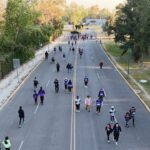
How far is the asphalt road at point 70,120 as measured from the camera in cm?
2895

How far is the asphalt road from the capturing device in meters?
29.0

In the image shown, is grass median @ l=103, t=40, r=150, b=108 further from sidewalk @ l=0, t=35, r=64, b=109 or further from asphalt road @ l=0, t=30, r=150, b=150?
sidewalk @ l=0, t=35, r=64, b=109

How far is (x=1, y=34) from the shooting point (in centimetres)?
6869

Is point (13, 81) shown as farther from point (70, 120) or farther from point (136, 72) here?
point (70, 120)

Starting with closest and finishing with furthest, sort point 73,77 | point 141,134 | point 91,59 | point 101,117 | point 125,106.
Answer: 1. point 141,134
2. point 101,117
3. point 125,106
4. point 73,77
5. point 91,59

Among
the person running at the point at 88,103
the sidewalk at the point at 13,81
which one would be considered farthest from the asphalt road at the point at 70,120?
the sidewalk at the point at 13,81

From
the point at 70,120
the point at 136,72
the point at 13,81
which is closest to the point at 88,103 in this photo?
the point at 70,120

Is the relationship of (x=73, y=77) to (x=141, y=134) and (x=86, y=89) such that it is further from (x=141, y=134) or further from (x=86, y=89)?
(x=141, y=134)

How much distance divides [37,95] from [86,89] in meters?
8.51

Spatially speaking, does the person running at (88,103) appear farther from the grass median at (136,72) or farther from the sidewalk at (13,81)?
the sidewalk at (13,81)

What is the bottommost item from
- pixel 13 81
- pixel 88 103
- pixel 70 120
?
pixel 13 81

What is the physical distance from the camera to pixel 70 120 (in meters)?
34.8

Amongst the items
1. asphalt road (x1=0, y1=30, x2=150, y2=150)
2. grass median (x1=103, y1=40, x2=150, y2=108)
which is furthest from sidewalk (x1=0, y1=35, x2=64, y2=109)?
grass median (x1=103, y1=40, x2=150, y2=108)

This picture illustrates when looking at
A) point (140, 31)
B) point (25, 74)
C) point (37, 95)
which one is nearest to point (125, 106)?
point (37, 95)
